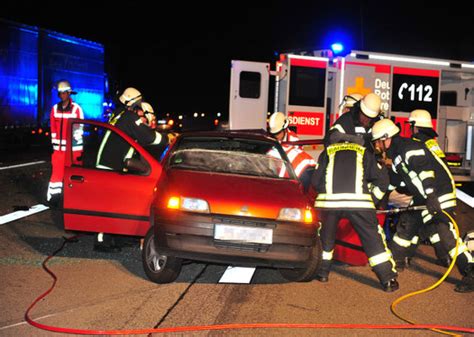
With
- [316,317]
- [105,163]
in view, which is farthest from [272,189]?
[105,163]

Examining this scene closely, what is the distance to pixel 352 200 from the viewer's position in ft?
22.2

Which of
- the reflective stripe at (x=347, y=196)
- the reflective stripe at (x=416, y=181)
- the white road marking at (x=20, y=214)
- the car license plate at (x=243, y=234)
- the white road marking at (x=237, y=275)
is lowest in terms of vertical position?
the white road marking at (x=237, y=275)

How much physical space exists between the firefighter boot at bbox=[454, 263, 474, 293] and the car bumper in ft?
5.04

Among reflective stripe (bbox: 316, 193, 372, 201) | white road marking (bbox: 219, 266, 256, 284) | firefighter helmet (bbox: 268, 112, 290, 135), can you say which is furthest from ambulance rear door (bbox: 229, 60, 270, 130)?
reflective stripe (bbox: 316, 193, 372, 201)

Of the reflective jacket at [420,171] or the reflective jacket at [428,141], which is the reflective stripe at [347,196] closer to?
the reflective jacket at [420,171]

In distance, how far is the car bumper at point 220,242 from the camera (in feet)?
20.5

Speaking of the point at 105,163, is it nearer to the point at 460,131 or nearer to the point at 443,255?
the point at 443,255

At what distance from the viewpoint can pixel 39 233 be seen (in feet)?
29.5

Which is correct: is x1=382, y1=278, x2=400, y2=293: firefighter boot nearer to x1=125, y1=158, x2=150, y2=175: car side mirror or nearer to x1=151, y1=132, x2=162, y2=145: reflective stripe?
x1=125, y1=158, x2=150, y2=175: car side mirror

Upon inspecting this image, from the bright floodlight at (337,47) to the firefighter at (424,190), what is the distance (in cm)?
665

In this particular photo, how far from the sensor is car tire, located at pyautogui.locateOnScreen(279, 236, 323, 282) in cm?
669

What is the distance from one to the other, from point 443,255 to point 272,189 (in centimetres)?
183

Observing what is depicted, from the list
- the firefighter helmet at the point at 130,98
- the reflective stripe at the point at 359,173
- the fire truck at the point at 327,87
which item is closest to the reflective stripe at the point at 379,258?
the reflective stripe at the point at 359,173

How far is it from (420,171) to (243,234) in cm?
189
